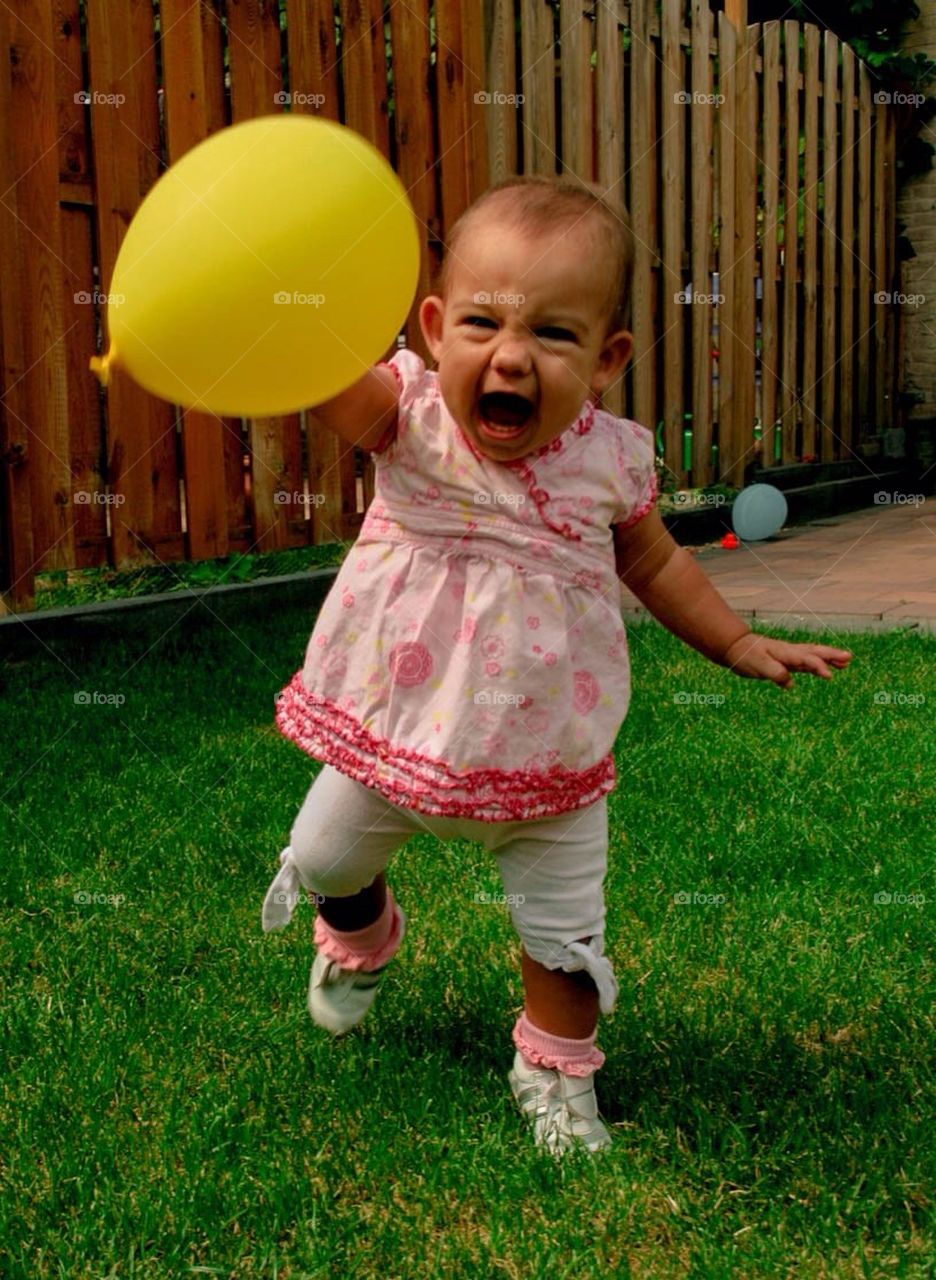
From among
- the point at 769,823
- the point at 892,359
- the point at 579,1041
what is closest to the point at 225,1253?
the point at 579,1041

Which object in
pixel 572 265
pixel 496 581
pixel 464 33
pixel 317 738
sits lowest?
pixel 317 738

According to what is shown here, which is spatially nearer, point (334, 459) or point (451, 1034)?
point (451, 1034)

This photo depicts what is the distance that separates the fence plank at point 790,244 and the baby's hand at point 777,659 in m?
6.47

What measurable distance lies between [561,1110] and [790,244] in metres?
7.00

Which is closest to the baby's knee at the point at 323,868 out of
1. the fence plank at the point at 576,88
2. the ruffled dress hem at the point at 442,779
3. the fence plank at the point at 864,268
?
the ruffled dress hem at the point at 442,779

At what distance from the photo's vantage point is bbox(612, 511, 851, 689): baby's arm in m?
1.93

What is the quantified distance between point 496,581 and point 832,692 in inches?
89.2

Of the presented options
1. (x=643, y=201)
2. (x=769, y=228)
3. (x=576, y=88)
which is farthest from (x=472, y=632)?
(x=769, y=228)

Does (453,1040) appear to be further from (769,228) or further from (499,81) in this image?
(769,228)

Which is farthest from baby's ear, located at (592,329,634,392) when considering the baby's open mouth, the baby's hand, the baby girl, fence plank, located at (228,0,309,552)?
fence plank, located at (228,0,309,552)

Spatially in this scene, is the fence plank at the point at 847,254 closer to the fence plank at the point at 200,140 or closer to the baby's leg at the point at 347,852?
the fence plank at the point at 200,140

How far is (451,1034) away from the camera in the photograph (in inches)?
83.0

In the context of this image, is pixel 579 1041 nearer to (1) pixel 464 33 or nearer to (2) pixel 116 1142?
(2) pixel 116 1142

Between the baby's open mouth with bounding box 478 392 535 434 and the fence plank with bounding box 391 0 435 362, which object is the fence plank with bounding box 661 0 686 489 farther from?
the baby's open mouth with bounding box 478 392 535 434
